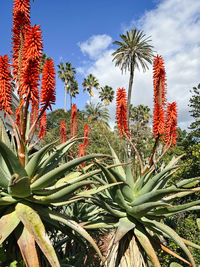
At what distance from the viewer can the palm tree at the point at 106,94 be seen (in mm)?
52031

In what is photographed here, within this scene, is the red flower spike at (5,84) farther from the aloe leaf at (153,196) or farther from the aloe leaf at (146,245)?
the aloe leaf at (146,245)

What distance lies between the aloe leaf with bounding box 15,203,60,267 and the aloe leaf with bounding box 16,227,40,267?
0.08 metres

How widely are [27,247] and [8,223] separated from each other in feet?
0.85

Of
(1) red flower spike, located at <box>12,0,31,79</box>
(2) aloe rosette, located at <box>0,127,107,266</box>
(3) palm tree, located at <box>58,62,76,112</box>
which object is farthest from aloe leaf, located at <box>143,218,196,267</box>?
(3) palm tree, located at <box>58,62,76,112</box>

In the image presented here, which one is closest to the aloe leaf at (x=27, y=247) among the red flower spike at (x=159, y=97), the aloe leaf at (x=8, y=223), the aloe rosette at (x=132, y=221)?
the aloe leaf at (x=8, y=223)

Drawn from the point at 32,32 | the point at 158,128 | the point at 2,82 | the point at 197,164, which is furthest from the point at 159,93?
the point at 197,164

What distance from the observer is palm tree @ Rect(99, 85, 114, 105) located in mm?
52031

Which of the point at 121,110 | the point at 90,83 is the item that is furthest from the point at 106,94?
the point at 121,110

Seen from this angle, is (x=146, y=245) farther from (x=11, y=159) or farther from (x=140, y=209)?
(x=11, y=159)

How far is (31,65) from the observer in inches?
76.4

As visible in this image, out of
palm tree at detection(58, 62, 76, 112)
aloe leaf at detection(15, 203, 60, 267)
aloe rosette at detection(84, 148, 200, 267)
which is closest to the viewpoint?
aloe leaf at detection(15, 203, 60, 267)

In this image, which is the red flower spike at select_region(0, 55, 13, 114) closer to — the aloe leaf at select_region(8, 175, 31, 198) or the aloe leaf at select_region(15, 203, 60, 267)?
the aloe leaf at select_region(8, 175, 31, 198)

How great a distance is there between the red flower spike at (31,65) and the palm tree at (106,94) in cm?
5051

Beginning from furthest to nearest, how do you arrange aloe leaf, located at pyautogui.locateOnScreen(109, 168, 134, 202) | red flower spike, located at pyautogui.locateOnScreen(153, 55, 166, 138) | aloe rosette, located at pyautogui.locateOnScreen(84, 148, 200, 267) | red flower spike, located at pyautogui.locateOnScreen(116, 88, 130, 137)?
red flower spike, located at pyautogui.locateOnScreen(116, 88, 130, 137)
red flower spike, located at pyautogui.locateOnScreen(153, 55, 166, 138)
aloe leaf, located at pyautogui.locateOnScreen(109, 168, 134, 202)
aloe rosette, located at pyautogui.locateOnScreen(84, 148, 200, 267)
